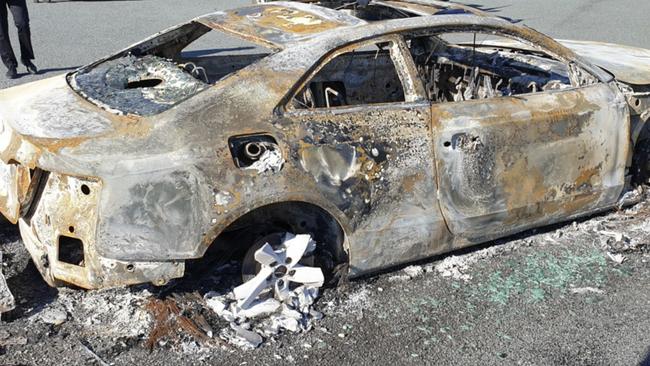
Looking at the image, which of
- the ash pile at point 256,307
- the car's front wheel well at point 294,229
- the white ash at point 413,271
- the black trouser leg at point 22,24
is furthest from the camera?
the black trouser leg at point 22,24

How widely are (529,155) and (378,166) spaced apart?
3.20ft

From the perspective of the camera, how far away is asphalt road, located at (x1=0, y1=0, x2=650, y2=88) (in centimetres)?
940

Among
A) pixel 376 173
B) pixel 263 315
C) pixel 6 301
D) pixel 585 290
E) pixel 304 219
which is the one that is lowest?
pixel 585 290

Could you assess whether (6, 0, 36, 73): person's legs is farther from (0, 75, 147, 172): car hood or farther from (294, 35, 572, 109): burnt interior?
(0, 75, 147, 172): car hood

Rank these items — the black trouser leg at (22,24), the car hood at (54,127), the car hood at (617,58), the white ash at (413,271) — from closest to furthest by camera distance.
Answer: the car hood at (54,127) → the white ash at (413,271) → the car hood at (617,58) → the black trouser leg at (22,24)

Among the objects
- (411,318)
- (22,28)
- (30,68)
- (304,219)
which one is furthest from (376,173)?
(22,28)

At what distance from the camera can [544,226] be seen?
4773 millimetres

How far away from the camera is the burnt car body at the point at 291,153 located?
334cm

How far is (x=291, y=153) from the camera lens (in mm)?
3520

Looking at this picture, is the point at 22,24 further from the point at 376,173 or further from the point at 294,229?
the point at 376,173

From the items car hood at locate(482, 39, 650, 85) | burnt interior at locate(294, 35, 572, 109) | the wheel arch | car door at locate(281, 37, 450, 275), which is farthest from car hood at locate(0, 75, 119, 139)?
car hood at locate(482, 39, 650, 85)

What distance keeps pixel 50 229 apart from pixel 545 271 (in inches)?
110

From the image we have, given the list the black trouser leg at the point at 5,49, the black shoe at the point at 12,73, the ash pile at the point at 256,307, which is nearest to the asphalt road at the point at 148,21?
the black shoe at the point at 12,73

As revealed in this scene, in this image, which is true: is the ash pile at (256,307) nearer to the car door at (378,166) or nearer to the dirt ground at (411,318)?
the dirt ground at (411,318)
